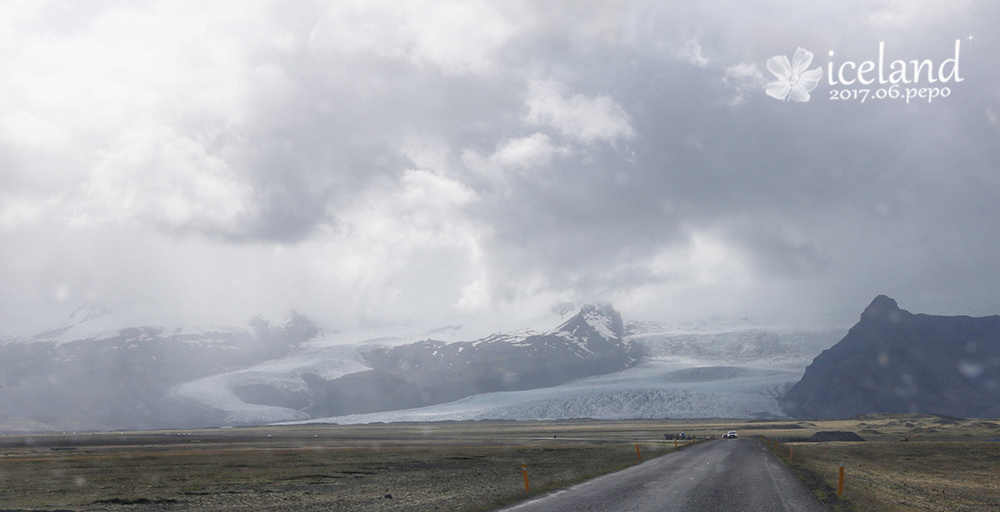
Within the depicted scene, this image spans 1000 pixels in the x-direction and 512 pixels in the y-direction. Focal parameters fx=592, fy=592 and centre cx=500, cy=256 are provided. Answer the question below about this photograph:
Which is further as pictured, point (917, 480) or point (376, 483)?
point (917, 480)

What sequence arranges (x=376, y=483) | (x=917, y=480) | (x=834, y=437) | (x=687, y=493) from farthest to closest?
(x=834, y=437) → (x=917, y=480) → (x=376, y=483) → (x=687, y=493)

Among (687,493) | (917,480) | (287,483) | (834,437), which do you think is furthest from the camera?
(834,437)

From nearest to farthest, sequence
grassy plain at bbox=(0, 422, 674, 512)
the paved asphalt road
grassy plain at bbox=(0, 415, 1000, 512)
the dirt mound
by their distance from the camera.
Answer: the paved asphalt road → grassy plain at bbox=(0, 415, 1000, 512) → grassy plain at bbox=(0, 422, 674, 512) → the dirt mound

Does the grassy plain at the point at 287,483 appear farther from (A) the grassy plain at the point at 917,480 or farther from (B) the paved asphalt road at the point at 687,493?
(A) the grassy plain at the point at 917,480

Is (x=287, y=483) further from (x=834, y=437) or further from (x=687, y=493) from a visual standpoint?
(x=834, y=437)

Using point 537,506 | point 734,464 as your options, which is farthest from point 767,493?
point 734,464

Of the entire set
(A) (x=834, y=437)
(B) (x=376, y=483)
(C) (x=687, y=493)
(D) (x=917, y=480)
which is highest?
(C) (x=687, y=493)

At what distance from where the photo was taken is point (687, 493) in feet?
77.4

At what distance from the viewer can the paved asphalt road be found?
2022 centimetres

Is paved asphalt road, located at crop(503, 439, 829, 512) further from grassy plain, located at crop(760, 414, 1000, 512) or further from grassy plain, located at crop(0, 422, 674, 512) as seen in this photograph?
grassy plain, located at crop(0, 422, 674, 512)

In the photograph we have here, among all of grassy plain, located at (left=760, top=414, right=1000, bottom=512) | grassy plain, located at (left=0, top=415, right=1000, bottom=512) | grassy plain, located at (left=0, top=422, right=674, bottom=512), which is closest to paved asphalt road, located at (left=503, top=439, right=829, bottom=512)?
grassy plain, located at (left=0, top=415, right=1000, bottom=512)

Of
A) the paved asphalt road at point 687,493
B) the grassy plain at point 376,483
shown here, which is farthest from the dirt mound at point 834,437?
the paved asphalt road at point 687,493

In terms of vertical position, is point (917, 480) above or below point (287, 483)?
below

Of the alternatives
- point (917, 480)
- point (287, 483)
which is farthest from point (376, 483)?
point (917, 480)
